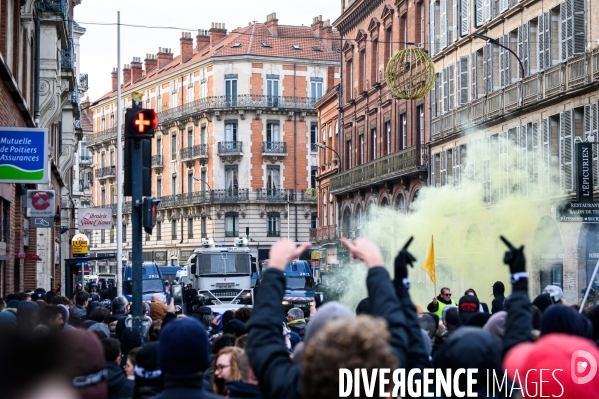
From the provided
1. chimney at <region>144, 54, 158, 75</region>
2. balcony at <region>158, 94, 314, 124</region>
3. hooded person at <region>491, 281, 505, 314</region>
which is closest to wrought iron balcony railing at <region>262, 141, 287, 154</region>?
balcony at <region>158, 94, 314, 124</region>

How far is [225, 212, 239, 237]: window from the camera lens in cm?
8050

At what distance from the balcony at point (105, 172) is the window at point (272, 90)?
21064 mm

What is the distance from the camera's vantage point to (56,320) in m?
10.3

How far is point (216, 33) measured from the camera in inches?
3393

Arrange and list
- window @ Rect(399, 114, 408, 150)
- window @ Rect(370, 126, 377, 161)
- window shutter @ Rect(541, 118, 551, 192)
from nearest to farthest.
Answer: window shutter @ Rect(541, 118, 551, 192) < window @ Rect(399, 114, 408, 150) < window @ Rect(370, 126, 377, 161)

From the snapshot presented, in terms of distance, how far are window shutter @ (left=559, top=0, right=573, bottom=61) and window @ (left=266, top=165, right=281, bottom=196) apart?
2059 inches

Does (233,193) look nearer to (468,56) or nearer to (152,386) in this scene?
(468,56)

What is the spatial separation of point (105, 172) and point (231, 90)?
71.8ft

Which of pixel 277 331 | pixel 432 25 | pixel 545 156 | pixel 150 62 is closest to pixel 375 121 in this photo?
pixel 432 25

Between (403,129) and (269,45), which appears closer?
(403,129)

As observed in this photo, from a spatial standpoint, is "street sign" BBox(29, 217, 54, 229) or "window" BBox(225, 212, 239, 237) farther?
"window" BBox(225, 212, 239, 237)

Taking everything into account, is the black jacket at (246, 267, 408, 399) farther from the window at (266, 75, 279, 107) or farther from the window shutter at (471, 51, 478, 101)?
the window at (266, 75, 279, 107)

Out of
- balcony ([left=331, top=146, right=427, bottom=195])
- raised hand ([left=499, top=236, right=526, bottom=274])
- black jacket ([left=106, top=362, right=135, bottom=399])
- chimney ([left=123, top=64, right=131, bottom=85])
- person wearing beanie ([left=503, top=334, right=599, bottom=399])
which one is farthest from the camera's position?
chimney ([left=123, top=64, right=131, bottom=85])

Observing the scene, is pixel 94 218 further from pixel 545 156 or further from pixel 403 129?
pixel 403 129
